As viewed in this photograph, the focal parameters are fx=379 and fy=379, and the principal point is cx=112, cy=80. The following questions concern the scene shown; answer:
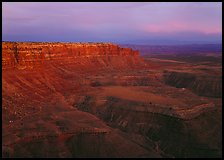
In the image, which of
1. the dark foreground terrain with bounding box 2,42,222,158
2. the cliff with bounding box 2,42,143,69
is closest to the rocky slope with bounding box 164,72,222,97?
the dark foreground terrain with bounding box 2,42,222,158

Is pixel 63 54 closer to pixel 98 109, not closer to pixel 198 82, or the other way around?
pixel 198 82

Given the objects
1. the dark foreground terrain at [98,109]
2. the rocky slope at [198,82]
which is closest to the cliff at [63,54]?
the dark foreground terrain at [98,109]

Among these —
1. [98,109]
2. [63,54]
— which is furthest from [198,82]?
[63,54]

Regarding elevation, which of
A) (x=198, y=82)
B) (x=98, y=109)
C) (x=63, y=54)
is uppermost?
(x=63, y=54)

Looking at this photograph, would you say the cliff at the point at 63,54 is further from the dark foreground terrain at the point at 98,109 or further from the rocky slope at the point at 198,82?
the rocky slope at the point at 198,82

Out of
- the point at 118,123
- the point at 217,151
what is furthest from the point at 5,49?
the point at 217,151
